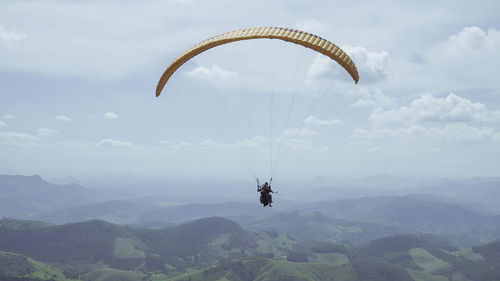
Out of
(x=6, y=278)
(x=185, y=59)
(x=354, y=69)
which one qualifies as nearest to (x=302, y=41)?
(x=354, y=69)

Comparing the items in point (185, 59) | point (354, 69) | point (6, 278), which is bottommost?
point (6, 278)

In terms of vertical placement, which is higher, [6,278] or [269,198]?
[269,198]

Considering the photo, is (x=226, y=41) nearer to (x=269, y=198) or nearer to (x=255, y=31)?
(x=255, y=31)

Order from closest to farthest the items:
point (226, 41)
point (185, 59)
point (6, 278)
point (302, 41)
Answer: point (302, 41) → point (226, 41) → point (185, 59) → point (6, 278)

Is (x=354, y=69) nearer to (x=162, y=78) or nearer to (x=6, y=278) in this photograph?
A: (x=162, y=78)

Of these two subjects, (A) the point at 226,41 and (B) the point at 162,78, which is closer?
(A) the point at 226,41

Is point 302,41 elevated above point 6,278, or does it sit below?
above

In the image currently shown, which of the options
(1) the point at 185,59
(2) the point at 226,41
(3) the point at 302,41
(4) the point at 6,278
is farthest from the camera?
(4) the point at 6,278

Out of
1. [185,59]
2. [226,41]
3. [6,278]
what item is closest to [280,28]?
[226,41]

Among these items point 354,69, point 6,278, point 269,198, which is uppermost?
point 354,69
